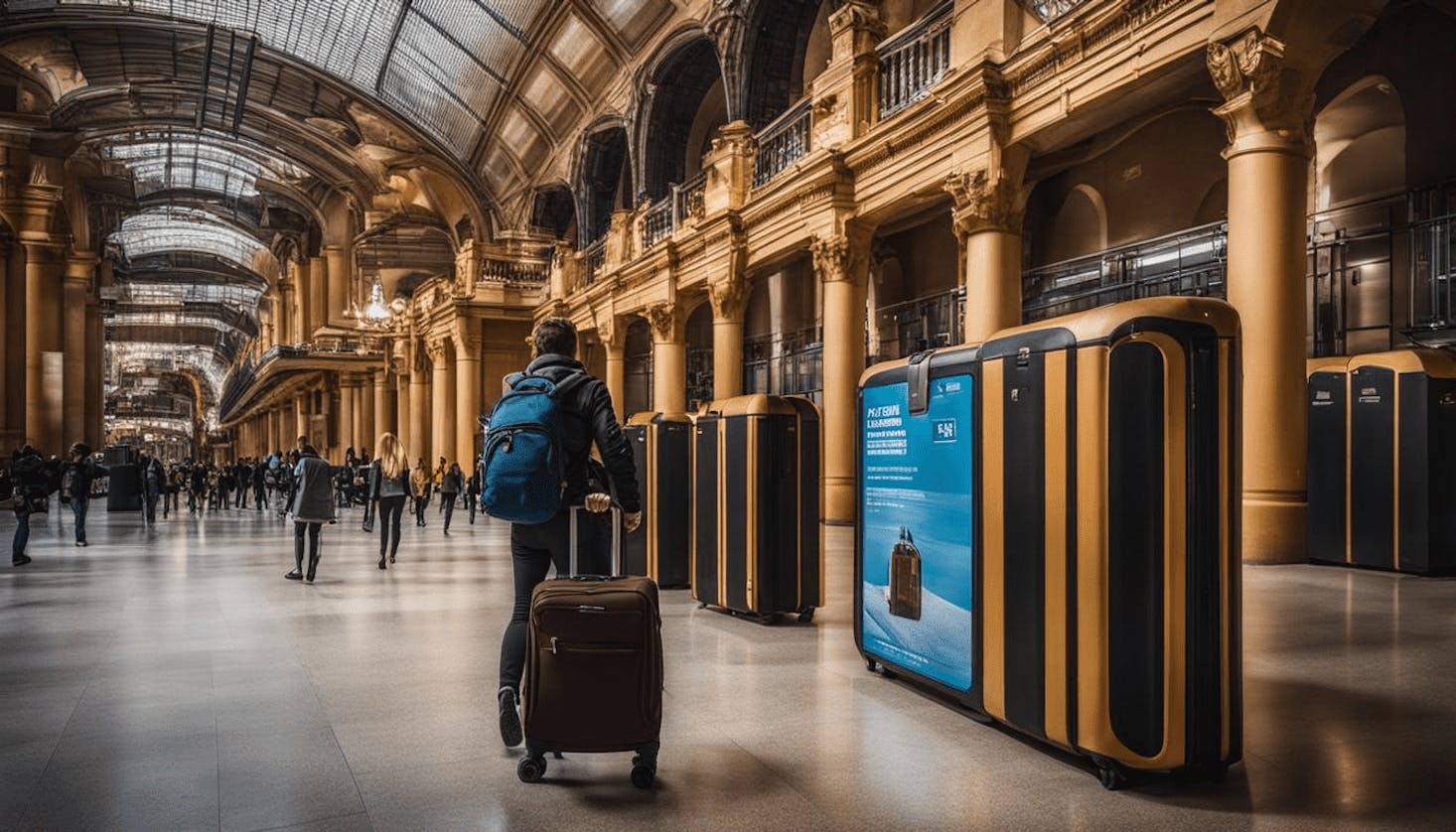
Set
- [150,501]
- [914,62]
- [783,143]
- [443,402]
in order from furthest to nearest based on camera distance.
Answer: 1. [443,402]
2. [150,501]
3. [783,143]
4. [914,62]

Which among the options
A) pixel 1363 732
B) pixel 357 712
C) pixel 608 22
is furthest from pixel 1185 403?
pixel 608 22

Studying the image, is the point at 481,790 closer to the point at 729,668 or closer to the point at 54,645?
the point at 729,668

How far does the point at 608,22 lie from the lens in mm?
22906

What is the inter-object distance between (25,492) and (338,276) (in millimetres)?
35102

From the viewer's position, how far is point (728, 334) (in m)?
19.0

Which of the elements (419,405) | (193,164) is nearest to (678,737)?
(419,405)

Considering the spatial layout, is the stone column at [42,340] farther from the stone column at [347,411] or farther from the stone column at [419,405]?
the stone column at [347,411]

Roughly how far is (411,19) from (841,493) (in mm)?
20741

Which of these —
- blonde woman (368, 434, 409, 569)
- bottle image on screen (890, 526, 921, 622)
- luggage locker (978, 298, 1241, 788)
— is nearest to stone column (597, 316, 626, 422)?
blonde woman (368, 434, 409, 569)

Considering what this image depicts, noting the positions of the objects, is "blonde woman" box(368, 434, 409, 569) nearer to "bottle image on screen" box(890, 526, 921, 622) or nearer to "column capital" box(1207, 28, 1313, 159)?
"bottle image on screen" box(890, 526, 921, 622)

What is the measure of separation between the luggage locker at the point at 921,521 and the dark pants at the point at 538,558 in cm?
138

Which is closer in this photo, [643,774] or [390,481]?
[643,774]

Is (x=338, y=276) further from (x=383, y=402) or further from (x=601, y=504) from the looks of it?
(x=601, y=504)

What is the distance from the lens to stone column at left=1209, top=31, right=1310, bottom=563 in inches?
330
